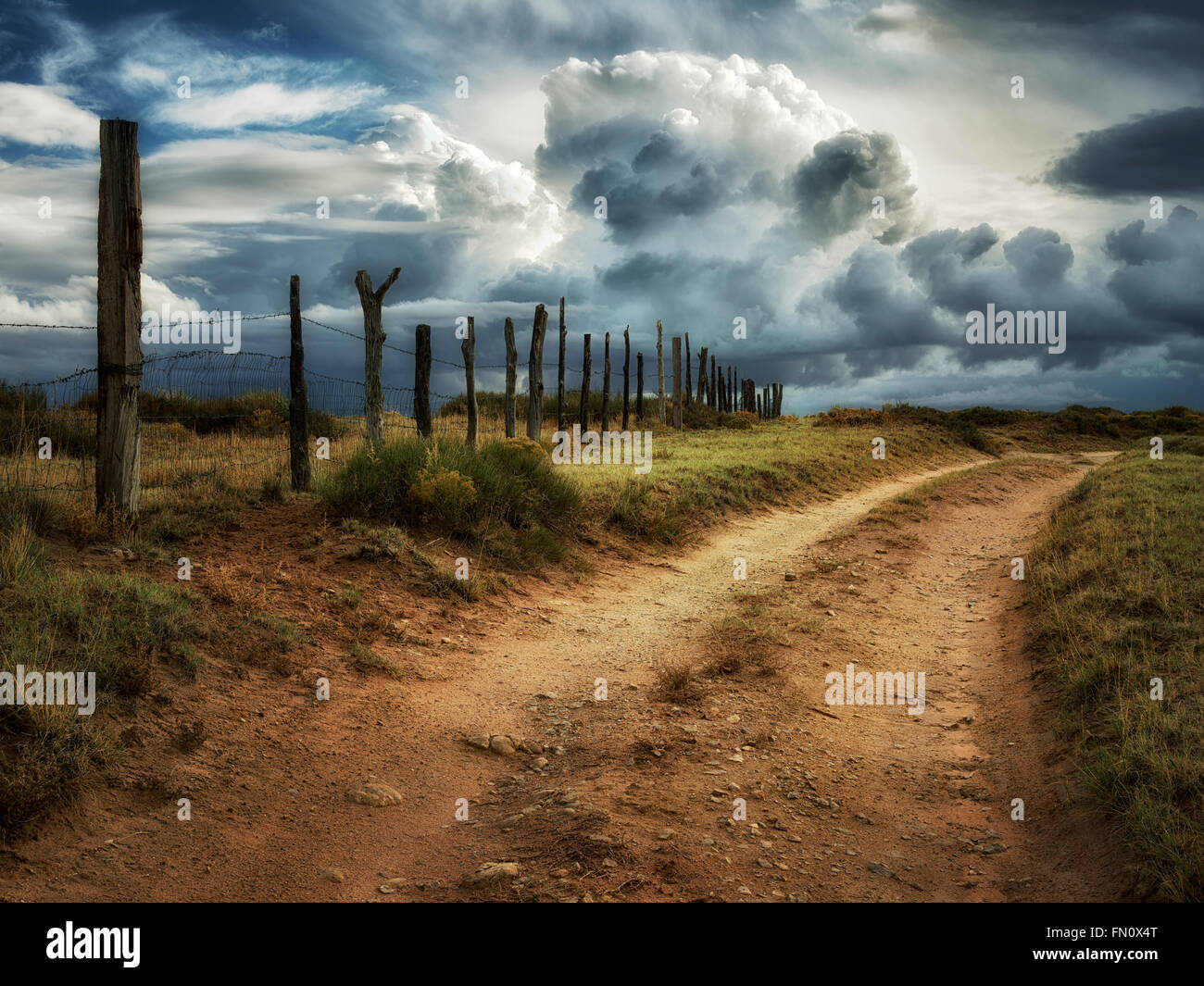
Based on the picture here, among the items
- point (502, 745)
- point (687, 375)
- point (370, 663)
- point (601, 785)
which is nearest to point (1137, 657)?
point (601, 785)

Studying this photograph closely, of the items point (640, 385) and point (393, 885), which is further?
point (640, 385)

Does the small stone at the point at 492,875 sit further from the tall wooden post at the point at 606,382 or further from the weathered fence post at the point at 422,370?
the tall wooden post at the point at 606,382

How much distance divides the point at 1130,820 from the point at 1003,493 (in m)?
18.0

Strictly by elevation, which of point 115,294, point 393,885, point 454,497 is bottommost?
point 393,885

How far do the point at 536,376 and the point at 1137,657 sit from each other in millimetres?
14275

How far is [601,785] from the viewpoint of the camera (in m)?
5.12

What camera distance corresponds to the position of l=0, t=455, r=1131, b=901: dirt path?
423cm

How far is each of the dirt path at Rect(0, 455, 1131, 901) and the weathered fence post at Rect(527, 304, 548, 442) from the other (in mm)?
9953

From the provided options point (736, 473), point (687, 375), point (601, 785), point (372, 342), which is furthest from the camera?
point (687, 375)

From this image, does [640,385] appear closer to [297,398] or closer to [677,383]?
[677,383]

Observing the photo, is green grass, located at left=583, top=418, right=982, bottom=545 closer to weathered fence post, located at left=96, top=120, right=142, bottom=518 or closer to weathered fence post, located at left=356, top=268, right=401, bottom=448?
weathered fence post, located at left=356, top=268, right=401, bottom=448
